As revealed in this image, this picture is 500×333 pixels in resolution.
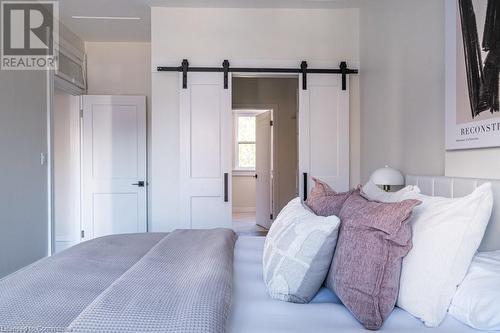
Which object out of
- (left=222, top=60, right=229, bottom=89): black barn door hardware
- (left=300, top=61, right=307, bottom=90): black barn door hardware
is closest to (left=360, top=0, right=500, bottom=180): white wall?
(left=300, top=61, right=307, bottom=90): black barn door hardware

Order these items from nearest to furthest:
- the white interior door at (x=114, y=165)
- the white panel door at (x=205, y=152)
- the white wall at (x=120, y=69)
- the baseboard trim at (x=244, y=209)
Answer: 1. the white panel door at (x=205, y=152)
2. the white interior door at (x=114, y=165)
3. the white wall at (x=120, y=69)
4. the baseboard trim at (x=244, y=209)

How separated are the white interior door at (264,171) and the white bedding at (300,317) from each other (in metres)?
4.69

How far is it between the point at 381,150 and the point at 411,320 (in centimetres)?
217

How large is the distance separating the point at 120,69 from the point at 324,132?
2833 millimetres

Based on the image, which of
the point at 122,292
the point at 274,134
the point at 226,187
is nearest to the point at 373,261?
the point at 122,292

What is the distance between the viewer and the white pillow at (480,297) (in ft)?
3.43

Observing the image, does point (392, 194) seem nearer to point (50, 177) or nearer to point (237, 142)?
point (50, 177)

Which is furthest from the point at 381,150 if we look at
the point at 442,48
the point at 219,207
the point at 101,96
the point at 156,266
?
the point at 101,96

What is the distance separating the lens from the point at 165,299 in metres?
1.14

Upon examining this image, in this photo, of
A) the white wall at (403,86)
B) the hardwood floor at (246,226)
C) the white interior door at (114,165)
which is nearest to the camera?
the white wall at (403,86)

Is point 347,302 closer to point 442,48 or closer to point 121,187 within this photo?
point 442,48

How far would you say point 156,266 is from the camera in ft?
4.91

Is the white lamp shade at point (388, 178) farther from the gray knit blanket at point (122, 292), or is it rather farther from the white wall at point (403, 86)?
the gray knit blanket at point (122, 292)

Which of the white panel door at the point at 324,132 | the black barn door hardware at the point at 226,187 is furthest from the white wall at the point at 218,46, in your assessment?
the black barn door hardware at the point at 226,187
